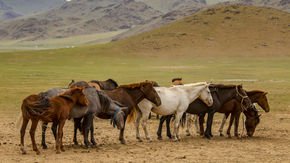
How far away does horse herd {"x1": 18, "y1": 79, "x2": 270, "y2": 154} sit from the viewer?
12.7 m

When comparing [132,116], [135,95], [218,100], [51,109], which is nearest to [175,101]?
[135,95]

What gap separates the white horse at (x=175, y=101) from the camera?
15375 mm

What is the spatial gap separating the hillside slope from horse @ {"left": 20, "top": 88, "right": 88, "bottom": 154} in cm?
6496

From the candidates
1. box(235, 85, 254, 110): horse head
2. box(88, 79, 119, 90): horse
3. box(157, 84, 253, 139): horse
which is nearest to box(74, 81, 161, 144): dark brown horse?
box(157, 84, 253, 139): horse

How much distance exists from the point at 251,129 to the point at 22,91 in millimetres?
18486

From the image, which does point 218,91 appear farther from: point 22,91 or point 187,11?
point 187,11

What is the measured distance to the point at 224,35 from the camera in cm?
8794

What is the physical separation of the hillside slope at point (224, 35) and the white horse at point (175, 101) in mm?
61948

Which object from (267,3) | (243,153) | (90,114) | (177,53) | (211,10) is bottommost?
(243,153)

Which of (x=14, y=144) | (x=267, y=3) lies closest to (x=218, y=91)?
(x=14, y=144)

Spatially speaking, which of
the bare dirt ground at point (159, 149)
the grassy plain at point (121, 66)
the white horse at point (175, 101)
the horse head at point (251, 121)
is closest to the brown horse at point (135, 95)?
the white horse at point (175, 101)

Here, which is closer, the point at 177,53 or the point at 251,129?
the point at 251,129

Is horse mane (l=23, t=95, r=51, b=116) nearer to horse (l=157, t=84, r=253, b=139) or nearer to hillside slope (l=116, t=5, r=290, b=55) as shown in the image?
horse (l=157, t=84, r=253, b=139)

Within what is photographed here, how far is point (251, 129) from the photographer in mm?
16609
